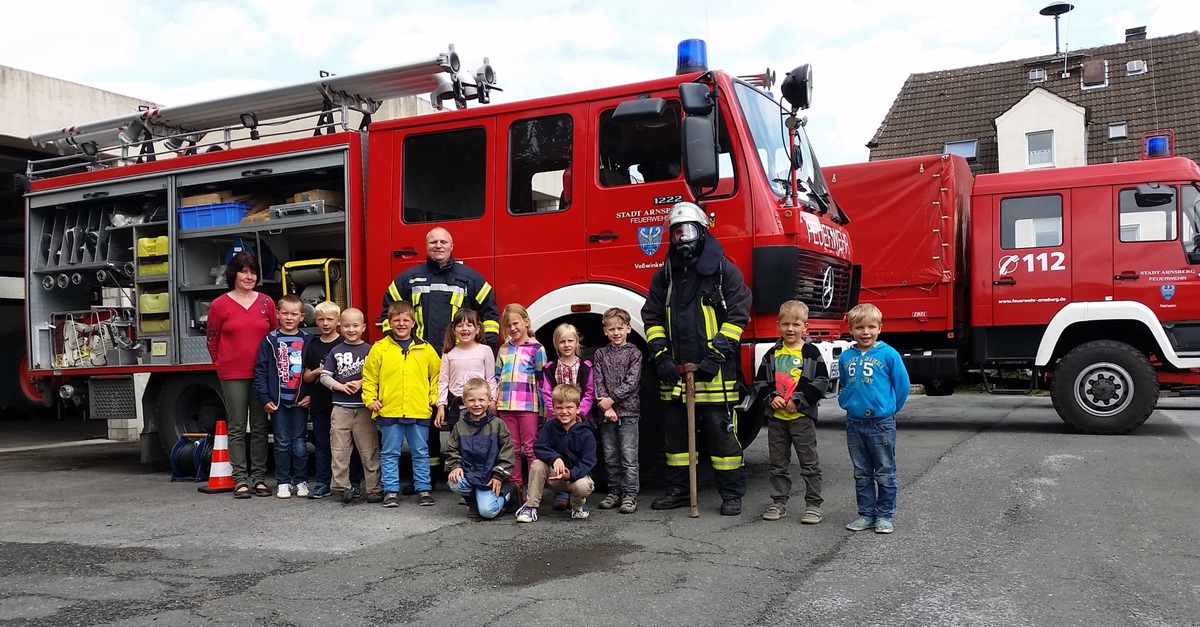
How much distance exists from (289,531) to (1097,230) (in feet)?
28.4

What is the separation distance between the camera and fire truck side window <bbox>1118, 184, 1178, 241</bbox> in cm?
992

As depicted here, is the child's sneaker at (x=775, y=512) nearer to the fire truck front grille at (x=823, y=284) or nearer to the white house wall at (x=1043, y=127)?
the fire truck front grille at (x=823, y=284)

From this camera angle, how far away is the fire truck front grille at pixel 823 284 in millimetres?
6312

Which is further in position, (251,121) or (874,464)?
(251,121)

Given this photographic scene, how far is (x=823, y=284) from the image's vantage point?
6672 mm

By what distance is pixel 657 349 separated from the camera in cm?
607

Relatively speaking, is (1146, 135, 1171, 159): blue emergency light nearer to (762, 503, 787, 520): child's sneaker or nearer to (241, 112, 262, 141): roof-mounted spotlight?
(762, 503, 787, 520): child's sneaker

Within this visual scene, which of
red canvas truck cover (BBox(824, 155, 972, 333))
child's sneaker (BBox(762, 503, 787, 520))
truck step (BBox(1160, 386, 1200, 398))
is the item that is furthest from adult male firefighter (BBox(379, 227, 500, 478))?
truck step (BBox(1160, 386, 1200, 398))

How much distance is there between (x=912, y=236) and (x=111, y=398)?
8445 millimetres

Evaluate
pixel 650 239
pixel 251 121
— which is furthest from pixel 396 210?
pixel 251 121

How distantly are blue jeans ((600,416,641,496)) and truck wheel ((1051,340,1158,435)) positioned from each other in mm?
5975

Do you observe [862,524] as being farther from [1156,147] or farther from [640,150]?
[1156,147]

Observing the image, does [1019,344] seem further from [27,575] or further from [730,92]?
[27,575]

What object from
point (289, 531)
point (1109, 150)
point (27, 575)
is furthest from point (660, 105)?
point (1109, 150)
